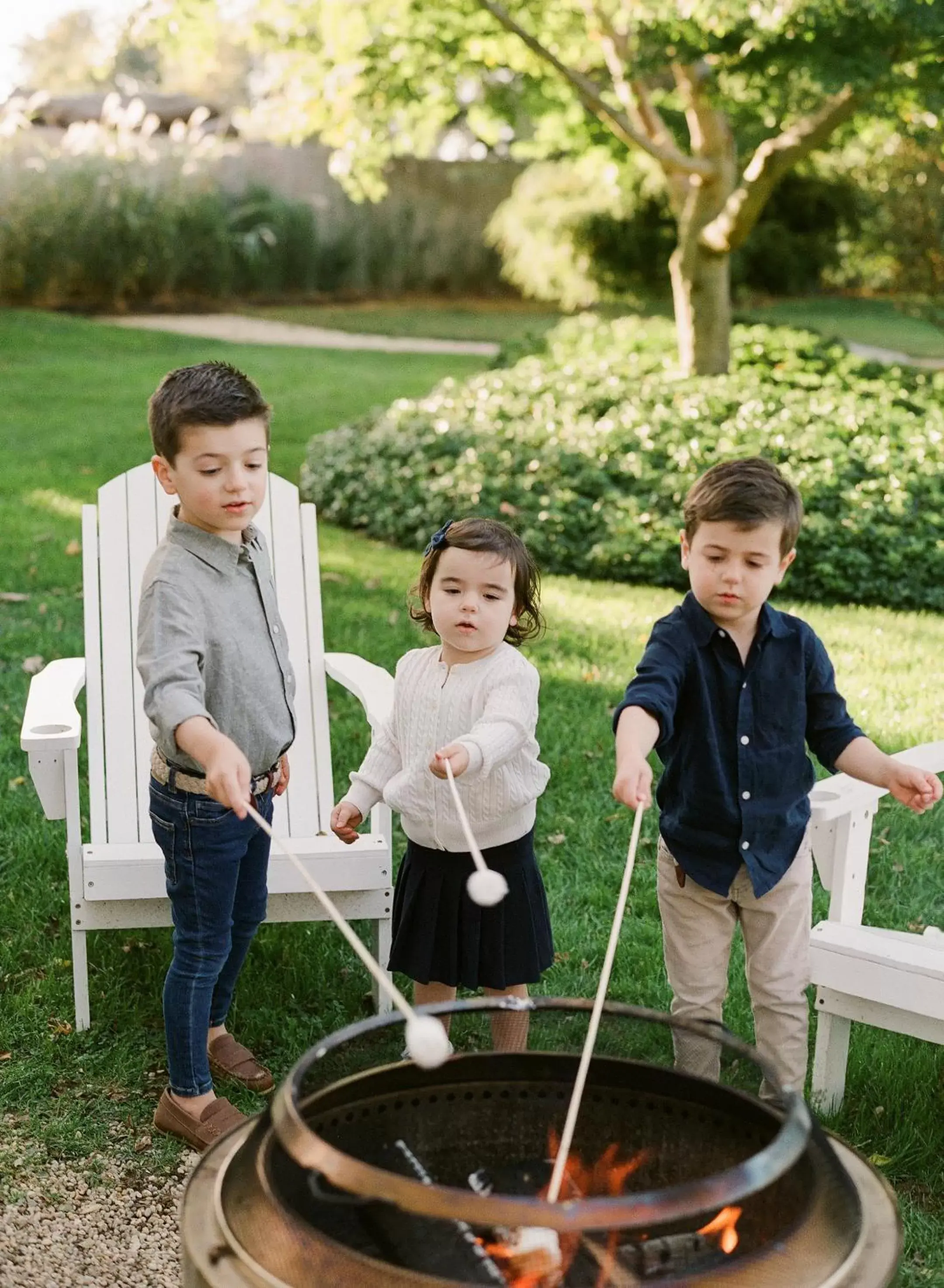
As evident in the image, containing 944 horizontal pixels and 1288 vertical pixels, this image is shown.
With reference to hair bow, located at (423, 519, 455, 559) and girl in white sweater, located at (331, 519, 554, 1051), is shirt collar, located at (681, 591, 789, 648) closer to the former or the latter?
girl in white sweater, located at (331, 519, 554, 1051)

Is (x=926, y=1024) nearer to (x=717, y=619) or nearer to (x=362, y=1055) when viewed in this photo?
(x=717, y=619)

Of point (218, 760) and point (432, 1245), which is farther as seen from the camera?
point (218, 760)

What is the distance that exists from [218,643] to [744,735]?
877 millimetres

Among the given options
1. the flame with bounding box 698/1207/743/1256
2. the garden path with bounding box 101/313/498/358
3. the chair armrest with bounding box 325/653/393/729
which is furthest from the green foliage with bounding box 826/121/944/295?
the flame with bounding box 698/1207/743/1256

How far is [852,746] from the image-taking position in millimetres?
2381

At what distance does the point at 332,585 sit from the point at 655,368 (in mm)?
3993

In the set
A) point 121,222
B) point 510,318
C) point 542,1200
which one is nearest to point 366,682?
point 542,1200

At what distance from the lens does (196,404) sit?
234 centimetres

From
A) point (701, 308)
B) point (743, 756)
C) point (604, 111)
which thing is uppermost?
point (604, 111)

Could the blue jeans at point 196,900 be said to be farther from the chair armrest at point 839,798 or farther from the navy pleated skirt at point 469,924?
the chair armrest at point 839,798

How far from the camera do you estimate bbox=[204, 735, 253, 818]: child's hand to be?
1.95 m

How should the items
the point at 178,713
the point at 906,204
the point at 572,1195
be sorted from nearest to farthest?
the point at 572,1195 → the point at 178,713 → the point at 906,204

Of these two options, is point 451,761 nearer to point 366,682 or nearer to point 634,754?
point 634,754

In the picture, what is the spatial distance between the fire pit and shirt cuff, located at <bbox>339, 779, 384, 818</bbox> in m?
0.80
